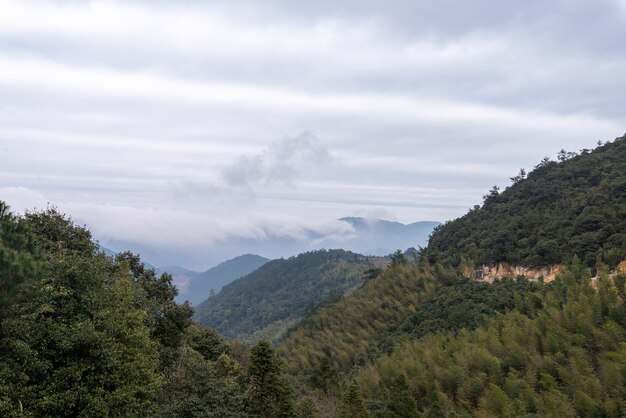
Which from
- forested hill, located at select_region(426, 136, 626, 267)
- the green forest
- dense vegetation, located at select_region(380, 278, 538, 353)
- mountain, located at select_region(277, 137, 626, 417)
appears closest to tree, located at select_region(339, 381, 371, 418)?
the green forest

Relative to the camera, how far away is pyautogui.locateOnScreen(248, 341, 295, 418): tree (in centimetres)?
1717

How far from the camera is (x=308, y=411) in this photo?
1955cm

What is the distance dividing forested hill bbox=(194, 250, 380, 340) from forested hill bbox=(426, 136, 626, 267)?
51.5 meters

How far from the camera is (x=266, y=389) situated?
17406mm

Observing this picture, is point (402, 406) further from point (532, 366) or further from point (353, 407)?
point (532, 366)

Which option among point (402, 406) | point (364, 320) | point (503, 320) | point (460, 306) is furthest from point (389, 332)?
point (402, 406)

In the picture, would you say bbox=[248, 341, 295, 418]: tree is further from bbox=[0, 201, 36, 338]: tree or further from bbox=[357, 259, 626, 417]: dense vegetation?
bbox=[0, 201, 36, 338]: tree

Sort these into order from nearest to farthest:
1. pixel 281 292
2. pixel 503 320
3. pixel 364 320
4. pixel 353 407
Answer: pixel 353 407 < pixel 503 320 < pixel 364 320 < pixel 281 292

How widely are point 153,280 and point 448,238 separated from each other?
3401 cm

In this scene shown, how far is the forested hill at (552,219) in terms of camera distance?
34969mm

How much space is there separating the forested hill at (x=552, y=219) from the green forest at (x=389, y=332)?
0.54 ft

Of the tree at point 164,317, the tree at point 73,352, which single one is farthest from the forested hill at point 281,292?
the tree at point 73,352

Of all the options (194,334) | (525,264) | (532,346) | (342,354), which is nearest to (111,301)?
(194,334)

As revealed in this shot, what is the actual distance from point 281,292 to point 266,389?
12075 cm
